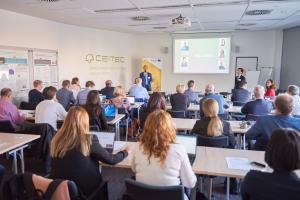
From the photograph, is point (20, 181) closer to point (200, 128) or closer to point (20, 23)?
point (200, 128)

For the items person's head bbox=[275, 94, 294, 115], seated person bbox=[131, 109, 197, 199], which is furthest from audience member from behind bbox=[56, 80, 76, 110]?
person's head bbox=[275, 94, 294, 115]

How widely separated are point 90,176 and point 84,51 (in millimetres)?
7109

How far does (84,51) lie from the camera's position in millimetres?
8727

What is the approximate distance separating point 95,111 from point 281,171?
300 cm

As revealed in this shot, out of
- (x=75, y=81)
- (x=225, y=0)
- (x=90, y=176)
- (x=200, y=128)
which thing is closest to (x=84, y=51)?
(x=75, y=81)

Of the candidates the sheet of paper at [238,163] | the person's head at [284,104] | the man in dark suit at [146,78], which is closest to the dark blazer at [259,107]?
the person's head at [284,104]

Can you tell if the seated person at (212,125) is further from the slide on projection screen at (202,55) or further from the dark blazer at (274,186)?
the slide on projection screen at (202,55)

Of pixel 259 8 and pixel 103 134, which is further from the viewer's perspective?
pixel 259 8

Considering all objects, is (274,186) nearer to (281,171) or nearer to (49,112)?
(281,171)

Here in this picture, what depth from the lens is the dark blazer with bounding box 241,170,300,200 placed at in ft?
4.76

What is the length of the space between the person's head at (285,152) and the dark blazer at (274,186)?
0.05 meters

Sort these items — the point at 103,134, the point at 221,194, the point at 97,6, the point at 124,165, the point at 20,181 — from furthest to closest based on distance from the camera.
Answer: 1. the point at 97,6
2. the point at 221,194
3. the point at 103,134
4. the point at 124,165
5. the point at 20,181

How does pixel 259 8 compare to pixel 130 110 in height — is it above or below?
above

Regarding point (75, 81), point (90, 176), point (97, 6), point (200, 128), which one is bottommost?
point (90, 176)
